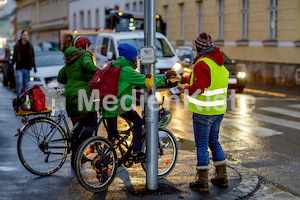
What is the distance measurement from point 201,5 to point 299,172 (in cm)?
2508

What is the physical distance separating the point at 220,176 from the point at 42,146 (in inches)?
86.9

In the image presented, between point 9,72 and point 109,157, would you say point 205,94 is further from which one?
point 9,72

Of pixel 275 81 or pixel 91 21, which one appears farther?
pixel 91 21

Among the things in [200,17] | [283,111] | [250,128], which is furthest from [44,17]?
[250,128]

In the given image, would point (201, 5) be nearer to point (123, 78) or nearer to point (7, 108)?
point (7, 108)

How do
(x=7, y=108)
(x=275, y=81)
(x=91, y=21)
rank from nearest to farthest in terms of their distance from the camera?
(x=7, y=108) → (x=275, y=81) → (x=91, y=21)

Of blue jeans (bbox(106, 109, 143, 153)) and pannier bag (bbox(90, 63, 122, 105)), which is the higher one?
pannier bag (bbox(90, 63, 122, 105))

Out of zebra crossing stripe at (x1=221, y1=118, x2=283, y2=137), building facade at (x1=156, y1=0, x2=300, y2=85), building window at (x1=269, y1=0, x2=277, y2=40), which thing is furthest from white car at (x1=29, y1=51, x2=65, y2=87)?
building window at (x1=269, y1=0, x2=277, y2=40)

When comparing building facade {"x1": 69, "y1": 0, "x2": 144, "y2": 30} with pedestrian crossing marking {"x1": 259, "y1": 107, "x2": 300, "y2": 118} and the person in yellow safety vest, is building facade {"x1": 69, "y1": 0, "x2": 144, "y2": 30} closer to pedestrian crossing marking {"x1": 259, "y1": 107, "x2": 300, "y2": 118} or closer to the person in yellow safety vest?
pedestrian crossing marking {"x1": 259, "y1": 107, "x2": 300, "y2": 118}

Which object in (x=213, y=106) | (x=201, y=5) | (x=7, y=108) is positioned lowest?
(x=7, y=108)

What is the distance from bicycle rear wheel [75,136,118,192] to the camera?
20.9 ft

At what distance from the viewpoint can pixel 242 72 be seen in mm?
19359

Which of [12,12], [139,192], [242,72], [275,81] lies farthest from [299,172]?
[12,12]

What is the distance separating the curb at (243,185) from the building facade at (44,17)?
58873 mm
